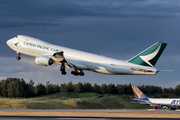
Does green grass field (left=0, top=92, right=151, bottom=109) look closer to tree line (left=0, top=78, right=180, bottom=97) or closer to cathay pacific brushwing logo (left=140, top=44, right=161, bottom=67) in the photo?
tree line (left=0, top=78, right=180, bottom=97)

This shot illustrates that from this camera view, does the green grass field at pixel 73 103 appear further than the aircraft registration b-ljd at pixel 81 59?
Yes

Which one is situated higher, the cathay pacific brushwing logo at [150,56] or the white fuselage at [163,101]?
the cathay pacific brushwing logo at [150,56]

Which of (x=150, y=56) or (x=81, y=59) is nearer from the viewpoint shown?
(x=150, y=56)

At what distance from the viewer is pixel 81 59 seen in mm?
60375

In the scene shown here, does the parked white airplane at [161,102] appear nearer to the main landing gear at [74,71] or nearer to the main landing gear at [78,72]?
the main landing gear at [78,72]

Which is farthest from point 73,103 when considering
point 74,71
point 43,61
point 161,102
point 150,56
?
point 150,56

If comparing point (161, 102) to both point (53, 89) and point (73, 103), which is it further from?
point (53, 89)

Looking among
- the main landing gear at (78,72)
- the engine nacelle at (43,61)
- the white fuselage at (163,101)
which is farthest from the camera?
the white fuselage at (163,101)

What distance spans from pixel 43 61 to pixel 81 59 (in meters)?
7.66

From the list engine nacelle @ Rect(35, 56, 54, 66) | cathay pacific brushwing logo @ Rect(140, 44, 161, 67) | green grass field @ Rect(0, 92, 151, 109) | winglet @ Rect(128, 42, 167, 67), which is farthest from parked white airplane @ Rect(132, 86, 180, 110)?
engine nacelle @ Rect(35, 56, 54, 66)

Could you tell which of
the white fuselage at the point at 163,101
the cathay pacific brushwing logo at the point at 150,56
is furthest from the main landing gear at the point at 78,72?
the white fuselage at the point at 163,101

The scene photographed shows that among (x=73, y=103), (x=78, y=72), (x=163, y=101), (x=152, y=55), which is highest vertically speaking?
(x=152, y=55)

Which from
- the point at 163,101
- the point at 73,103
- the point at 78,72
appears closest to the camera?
the point at 78,72

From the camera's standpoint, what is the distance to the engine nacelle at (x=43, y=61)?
200 feet
